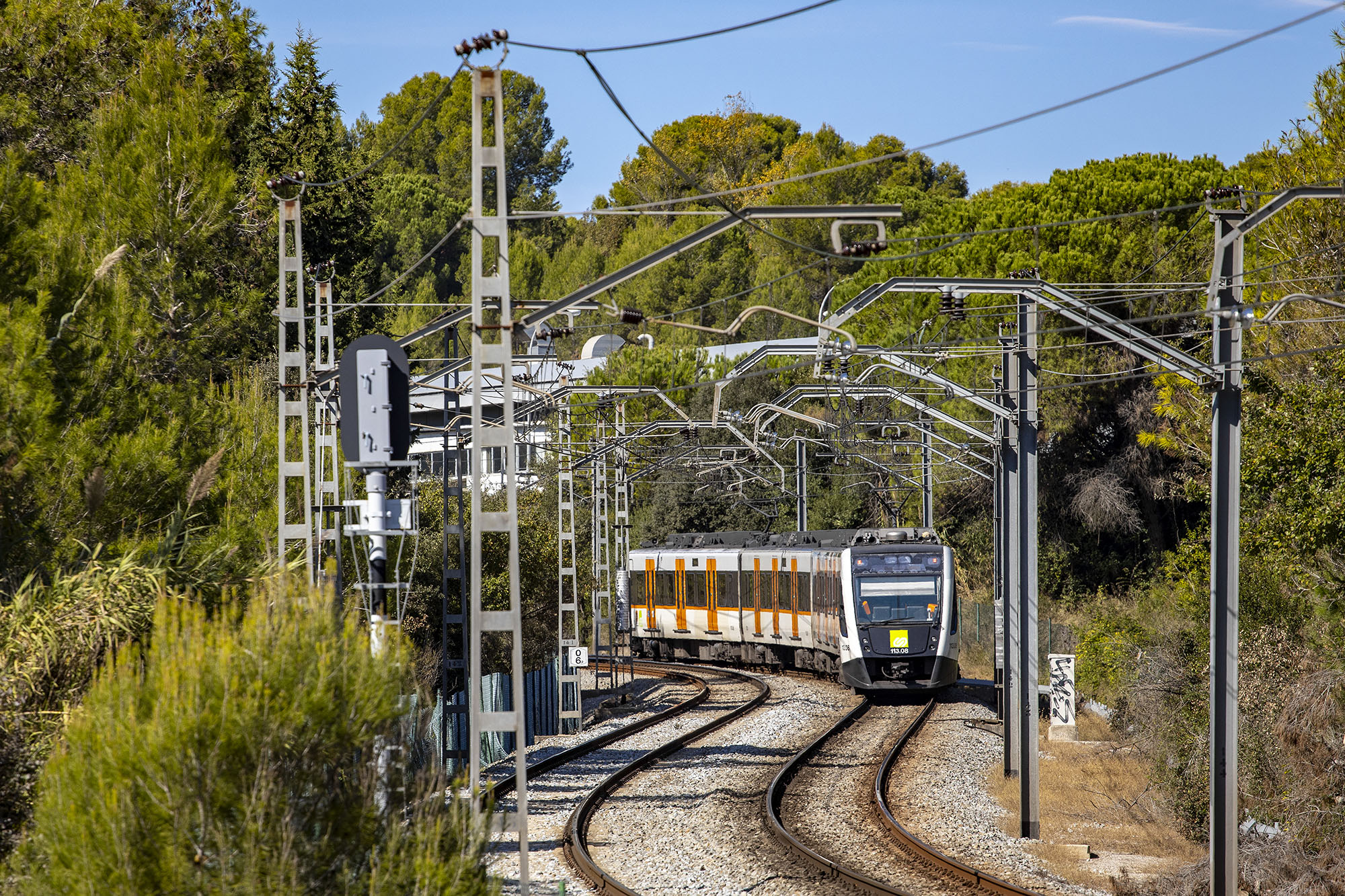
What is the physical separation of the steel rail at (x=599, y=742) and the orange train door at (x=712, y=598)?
10.6 feet

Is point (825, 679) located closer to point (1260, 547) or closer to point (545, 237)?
point (1260, 547)

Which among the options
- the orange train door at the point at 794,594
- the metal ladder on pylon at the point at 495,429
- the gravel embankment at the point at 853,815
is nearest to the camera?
the metal ladder on pylon at the point at 495,429

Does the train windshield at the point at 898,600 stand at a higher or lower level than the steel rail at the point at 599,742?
higher

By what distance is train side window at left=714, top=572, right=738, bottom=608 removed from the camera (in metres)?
33.6

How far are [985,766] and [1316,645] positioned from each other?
5.41m

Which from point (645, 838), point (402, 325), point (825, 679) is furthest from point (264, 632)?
point (402, 325)

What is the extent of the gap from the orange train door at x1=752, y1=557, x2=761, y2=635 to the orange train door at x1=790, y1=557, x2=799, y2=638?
61.7 inches

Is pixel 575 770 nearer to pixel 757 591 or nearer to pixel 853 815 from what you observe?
pixel 853 815

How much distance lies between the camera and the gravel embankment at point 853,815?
1261 centimetres

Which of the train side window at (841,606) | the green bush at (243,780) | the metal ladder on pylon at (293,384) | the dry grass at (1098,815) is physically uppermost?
the metal ladder on pylon at (293,384)

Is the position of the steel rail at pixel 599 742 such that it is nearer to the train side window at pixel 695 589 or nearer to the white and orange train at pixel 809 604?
the white and orange train at pixel 809 604

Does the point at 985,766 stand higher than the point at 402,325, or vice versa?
the point at 402,325

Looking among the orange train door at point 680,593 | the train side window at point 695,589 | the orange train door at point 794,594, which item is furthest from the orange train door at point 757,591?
the orange train door at point 680,593

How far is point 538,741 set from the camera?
22562 mm
